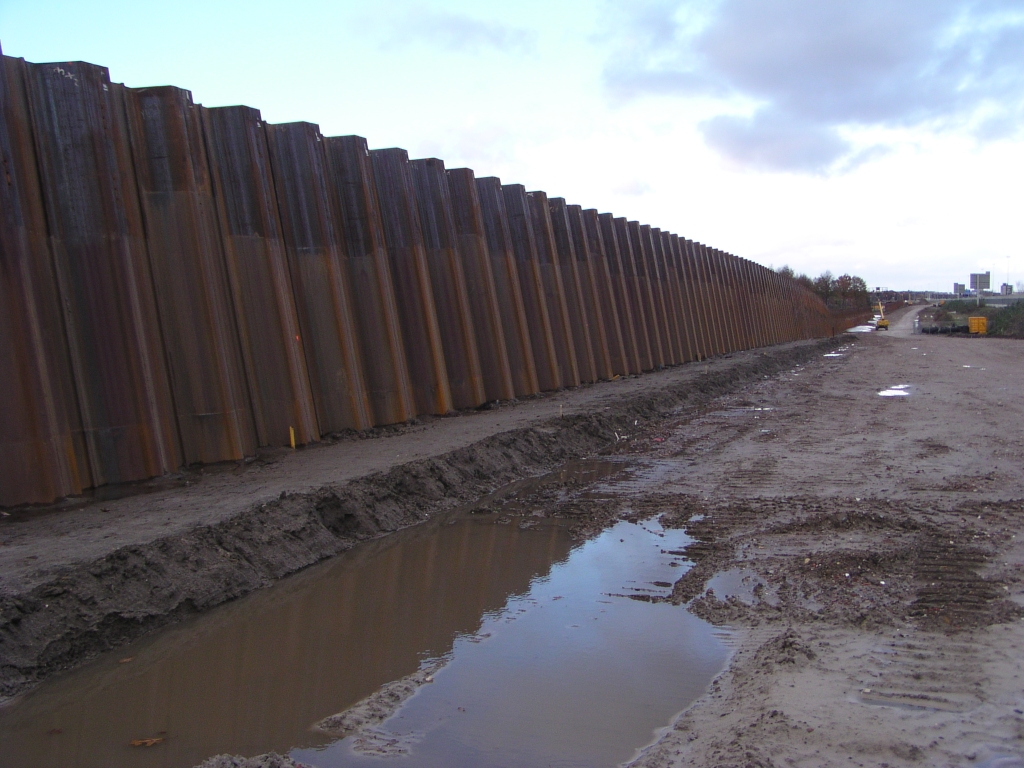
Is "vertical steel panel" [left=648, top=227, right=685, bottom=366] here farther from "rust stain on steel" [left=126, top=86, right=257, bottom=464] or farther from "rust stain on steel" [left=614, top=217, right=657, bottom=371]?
"rust stain on steel" [left=126, top=86, right=257, bottom=464]

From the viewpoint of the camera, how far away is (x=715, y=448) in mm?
10680

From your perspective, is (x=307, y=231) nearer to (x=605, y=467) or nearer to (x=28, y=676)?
(x=605, y=467)

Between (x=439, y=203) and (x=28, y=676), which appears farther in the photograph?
(x=439, y=203)

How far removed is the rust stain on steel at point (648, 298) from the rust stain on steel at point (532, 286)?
8751mm

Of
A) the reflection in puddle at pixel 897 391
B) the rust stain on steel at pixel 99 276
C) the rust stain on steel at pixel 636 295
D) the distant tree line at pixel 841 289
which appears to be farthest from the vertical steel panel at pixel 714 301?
the distant tree line at pixel 841 289

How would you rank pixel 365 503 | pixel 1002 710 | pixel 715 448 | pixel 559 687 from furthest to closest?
pixel 715 448 < pixel 365 503 < pixel 559 687 < pixel 1002 710

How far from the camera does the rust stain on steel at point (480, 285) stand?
13812mm

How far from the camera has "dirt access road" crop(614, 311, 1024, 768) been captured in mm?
3283

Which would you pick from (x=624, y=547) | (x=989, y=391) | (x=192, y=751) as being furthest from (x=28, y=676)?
(x=989, y=391)

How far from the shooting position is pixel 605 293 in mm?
21547

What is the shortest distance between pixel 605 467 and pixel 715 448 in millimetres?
1706

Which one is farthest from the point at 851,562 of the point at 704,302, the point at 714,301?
the point at 714,301

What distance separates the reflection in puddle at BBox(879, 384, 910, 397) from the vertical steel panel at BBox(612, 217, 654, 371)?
708 cm

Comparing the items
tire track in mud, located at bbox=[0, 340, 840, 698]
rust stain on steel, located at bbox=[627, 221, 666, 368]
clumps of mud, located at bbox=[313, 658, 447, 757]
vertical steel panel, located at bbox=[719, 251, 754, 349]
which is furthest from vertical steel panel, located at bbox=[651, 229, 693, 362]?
clumps of mud, located at bbox=[313, 658, 447, 757]
